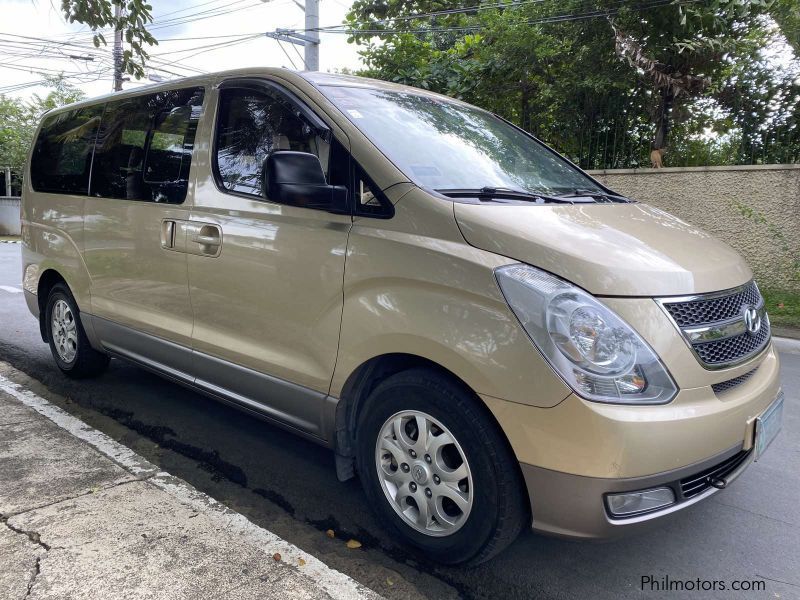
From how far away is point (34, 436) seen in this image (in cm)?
369

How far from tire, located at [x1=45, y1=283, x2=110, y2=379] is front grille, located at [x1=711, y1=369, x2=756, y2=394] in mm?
3985

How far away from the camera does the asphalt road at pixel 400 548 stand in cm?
247

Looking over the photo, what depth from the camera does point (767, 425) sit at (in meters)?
2.51

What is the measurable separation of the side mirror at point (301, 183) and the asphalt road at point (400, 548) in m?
1.39

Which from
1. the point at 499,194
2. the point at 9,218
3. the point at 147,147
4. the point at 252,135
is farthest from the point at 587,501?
the point at 9,218

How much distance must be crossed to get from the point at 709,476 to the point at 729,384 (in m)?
0.33

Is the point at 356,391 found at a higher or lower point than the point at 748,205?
lower

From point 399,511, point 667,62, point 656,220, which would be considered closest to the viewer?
point 399,511

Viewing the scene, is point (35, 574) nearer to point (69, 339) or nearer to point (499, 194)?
point (499, 194)

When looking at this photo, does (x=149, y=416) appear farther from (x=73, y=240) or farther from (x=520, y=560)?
(x=520, y=560)

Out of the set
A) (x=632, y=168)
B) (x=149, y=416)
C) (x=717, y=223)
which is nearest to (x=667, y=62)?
(x=632, y=168)

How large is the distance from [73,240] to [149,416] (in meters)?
1.32

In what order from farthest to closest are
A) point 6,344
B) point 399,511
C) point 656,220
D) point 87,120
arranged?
1. point 6,344
2. point 87,120
3. point 656,220
4. point 399,511

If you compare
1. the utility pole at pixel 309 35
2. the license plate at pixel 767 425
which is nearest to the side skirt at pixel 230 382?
the license plate at pixel 767 425
